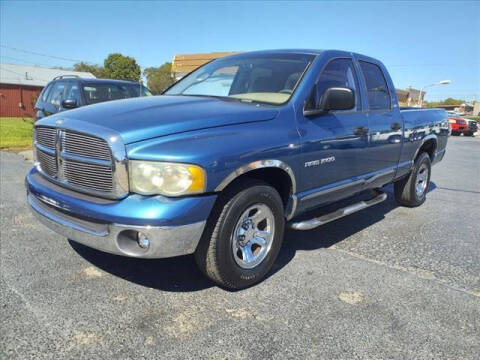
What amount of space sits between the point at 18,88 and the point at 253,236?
147ft

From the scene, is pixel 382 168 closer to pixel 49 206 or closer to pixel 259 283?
pixel 259 283

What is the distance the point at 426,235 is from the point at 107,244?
12.0ft

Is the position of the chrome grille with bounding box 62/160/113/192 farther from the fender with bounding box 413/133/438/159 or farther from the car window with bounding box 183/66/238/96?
the fender with bounding box 413/133/438/159

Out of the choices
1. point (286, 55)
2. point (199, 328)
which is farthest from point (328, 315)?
point (286, 55)

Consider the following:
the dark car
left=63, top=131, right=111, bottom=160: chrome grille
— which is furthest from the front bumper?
the dark car

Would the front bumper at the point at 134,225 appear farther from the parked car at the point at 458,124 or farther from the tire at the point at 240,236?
the parked car at the point at 458,124

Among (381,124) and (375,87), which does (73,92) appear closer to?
(375,87)

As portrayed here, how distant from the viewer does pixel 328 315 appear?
280cm

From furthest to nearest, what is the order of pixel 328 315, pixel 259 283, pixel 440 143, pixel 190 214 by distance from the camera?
pixel 440 143
pixel 259 283
pixel 328 315
pixel 190 214

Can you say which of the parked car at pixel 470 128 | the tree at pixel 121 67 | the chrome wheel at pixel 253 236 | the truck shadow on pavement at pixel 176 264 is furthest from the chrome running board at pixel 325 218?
the tree at pixel 121 67

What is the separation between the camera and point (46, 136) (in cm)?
314

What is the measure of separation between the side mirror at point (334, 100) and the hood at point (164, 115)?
1.67 feet

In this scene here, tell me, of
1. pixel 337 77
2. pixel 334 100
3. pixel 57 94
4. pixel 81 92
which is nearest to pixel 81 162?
pixel 334 100

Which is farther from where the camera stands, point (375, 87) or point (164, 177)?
point (375, 87)
